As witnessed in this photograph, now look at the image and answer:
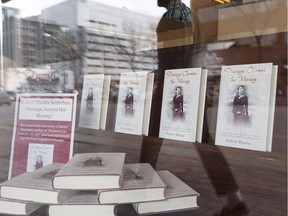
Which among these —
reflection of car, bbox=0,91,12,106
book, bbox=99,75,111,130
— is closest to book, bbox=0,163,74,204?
book, bbox=99,75,111,130

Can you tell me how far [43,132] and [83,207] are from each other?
36 cm

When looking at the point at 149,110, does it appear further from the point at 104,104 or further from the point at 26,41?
the point at 26,41

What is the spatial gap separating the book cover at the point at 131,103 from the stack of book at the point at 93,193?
17 cm

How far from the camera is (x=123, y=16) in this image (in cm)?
99

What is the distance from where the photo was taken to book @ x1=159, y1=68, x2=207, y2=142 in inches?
27.5

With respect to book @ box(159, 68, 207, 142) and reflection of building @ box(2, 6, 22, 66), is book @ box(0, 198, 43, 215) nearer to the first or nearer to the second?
book @ box(159, 68, 207, 142)

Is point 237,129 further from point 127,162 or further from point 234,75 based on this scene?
point 127,162

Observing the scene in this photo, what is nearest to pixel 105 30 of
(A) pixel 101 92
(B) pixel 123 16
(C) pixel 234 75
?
(B) pixel 123 16

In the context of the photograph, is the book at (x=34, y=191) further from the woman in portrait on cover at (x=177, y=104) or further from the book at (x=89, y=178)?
the woman in portrait on cover at (x=177, y=104)

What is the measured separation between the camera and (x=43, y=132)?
0.90m

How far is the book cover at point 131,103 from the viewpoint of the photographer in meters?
0.81

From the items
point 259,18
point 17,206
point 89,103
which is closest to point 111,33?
point 89,103

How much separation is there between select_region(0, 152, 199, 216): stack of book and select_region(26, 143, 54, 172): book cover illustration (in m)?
0.20

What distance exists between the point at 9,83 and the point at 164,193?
822 millimetres
